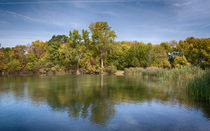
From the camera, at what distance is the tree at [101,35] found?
108 feet

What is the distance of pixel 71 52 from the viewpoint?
1328 inches

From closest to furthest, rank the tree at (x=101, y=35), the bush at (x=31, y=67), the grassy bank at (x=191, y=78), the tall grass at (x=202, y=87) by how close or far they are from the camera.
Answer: the tall grass at (x=202, y=87)
the grassy bank at (x=191, y=78)
the tree at (x=101, y=35)
the bush at (x=31, y=67)

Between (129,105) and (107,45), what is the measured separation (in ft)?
88.2

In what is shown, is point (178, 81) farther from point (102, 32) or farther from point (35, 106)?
point (102, 32)

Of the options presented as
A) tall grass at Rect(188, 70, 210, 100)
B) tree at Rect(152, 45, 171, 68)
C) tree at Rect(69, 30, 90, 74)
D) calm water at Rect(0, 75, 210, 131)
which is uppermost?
tree at Rect(69, 30, 90, 74)

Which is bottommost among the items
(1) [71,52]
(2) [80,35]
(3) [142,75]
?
(3) [142,75]

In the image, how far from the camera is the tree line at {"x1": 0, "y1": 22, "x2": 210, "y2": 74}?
33.0m

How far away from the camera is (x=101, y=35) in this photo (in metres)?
32.7

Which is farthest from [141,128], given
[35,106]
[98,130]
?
[35,106]

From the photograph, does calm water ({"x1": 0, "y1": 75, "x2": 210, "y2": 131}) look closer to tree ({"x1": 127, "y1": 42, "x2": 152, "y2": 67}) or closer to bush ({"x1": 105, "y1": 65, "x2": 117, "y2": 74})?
bush ({"x1": 105, "y1": 65, "x2": 117, "y2": 74})

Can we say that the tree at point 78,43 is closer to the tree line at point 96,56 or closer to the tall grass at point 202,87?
the tree line at point 96,56

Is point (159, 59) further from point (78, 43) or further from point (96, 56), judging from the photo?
point (78, 43)

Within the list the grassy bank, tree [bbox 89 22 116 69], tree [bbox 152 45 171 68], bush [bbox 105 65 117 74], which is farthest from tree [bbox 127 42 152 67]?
the grassy bank

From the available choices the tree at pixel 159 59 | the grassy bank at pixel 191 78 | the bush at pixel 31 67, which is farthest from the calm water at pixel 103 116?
the bush at pixel 31 67
